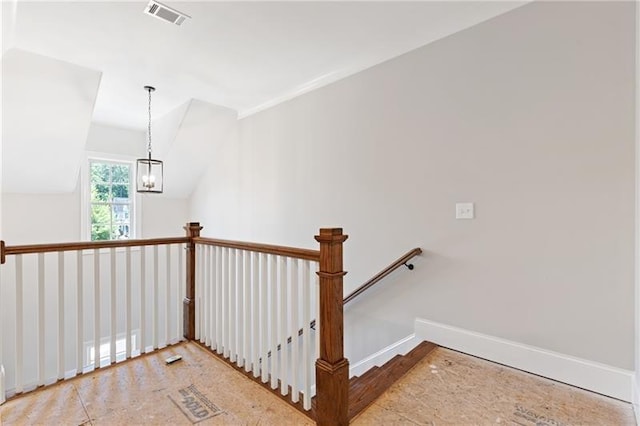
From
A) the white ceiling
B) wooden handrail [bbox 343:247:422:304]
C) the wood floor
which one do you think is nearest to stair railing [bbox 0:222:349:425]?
the wood floor

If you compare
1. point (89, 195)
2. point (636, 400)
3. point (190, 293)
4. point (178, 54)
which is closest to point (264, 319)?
point (190, 293)

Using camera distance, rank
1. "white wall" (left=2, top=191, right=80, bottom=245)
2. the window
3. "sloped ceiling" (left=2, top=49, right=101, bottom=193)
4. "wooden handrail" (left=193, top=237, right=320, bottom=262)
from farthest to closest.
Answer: the window → "white wall" (left=2, top=191, right=80, bottom=245) → "sloped ceiling" (left=2, top=49, right=101, bottom=193) → "wooden handrail" (left=193, top=237, right=320, bottom=262)

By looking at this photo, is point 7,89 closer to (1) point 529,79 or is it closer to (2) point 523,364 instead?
(1) point 529,79

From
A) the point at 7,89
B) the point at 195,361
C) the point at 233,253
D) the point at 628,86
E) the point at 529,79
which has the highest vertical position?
the point at 7,89

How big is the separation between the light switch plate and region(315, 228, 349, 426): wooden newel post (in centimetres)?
125

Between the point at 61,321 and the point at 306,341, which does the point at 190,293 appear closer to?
the point at 61,321

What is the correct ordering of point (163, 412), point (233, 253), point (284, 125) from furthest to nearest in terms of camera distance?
point (284, 125) → point (233, 253) → point (163, 412)

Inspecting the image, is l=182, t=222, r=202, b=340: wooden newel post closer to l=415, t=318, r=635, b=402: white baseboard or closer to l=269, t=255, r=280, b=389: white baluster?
l=269, t=255, r=280, b=389: white baluster

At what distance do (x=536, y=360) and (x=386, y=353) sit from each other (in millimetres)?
1143

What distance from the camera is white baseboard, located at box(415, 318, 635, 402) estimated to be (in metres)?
1.92

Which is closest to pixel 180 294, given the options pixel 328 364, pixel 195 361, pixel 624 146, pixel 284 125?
pixel 195 361

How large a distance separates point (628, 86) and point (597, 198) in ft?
2.17

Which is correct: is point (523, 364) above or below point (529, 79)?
below

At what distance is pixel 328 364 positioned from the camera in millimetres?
1693
